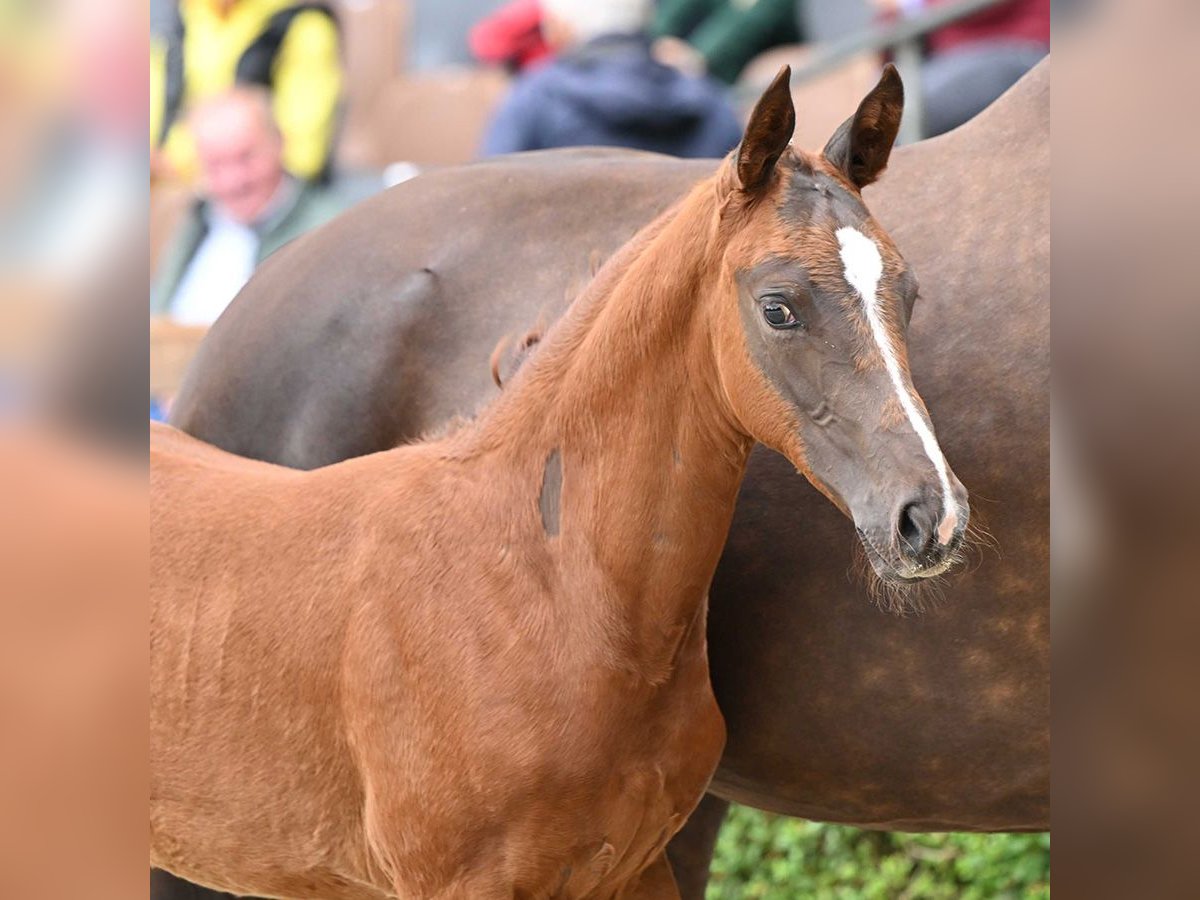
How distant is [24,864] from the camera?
838 mm

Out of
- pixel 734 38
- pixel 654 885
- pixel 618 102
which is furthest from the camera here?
pixel 734 38

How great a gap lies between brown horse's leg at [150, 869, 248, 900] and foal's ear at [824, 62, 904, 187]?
2.06 m

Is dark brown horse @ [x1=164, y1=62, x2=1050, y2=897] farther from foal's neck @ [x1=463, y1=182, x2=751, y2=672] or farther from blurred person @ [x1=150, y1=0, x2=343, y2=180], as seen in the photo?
blurred person @ [x1=150, y1=0, x2=343, y2=180]

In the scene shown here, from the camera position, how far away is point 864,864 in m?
4.72

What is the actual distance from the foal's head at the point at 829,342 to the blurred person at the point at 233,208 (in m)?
3.20

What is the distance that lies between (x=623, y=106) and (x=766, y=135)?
2.45m

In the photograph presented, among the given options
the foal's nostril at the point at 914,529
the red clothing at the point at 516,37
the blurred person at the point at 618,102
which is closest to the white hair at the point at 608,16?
the blurred person at the point at 618,102

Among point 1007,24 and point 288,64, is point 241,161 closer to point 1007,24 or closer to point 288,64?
point 288,64

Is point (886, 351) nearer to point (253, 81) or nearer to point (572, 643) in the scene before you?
point (572, 643)

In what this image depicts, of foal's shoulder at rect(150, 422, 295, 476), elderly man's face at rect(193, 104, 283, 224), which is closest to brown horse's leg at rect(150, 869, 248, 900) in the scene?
foal's shoulder at rect(150, 422, 295, 476)

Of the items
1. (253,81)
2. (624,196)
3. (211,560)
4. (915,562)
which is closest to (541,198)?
(624,196)

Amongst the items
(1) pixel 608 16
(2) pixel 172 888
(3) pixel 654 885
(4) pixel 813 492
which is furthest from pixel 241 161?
(3) pixel 654 885

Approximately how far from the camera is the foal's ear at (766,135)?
1.98 m

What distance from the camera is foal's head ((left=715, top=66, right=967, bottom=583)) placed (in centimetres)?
186
